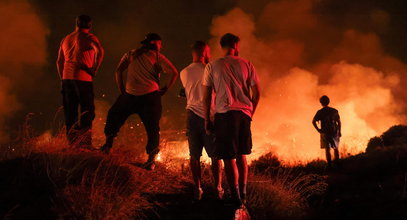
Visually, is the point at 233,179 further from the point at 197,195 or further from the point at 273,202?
the point at 273,202

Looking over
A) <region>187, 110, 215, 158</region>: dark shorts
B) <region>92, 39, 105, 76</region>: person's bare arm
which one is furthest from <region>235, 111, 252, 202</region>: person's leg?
<region>92, 39, 105, 76</region>: person's bare arm

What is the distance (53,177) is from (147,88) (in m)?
1.90

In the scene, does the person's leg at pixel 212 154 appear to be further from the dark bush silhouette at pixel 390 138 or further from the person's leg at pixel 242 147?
the dark bush silhouette at pixel 390 138

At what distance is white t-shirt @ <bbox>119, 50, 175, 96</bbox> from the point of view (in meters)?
6.59

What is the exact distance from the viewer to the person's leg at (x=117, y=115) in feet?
21.4

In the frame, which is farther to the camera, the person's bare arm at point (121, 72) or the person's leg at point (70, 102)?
the person's leg at point (70, 102)

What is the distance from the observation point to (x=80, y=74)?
6.91 m

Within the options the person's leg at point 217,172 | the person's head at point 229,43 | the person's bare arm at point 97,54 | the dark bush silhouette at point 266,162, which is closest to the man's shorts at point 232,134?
the person's leg at point 217,172

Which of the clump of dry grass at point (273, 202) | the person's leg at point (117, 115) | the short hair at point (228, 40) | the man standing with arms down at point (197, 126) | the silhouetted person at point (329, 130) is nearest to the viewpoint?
the short hair at point (228, 40)

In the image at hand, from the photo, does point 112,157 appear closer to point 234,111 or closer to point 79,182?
point 79,182

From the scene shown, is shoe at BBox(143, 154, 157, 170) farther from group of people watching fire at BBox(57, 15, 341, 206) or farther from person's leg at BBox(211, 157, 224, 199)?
person's leg at BBox(211, 157, 224, 199)

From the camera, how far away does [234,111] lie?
5176 millimetres

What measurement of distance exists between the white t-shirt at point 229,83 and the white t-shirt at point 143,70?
Answer: 1.51 metres

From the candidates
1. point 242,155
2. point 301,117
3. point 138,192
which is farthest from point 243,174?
point 301,117
